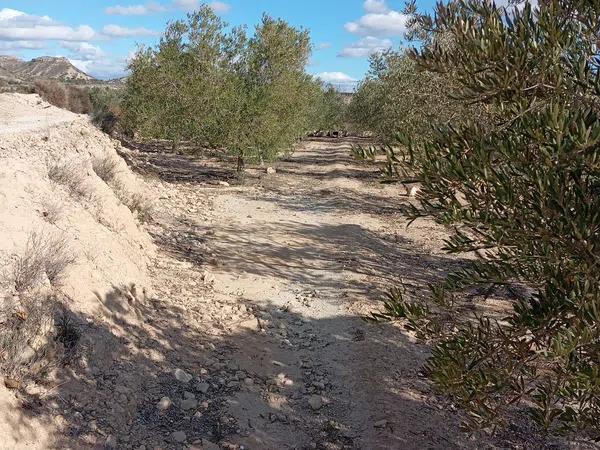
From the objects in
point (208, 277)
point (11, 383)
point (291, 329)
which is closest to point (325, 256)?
A: point (208, 277)

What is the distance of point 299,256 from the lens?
12562 mm

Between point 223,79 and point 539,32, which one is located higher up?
point 223,79

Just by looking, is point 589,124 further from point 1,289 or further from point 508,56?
point 1,289

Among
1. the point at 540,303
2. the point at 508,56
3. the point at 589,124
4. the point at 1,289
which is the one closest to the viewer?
the point at 589,124

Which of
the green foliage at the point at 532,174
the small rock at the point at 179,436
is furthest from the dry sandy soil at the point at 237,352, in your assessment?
the green foliage at the point at 532,174

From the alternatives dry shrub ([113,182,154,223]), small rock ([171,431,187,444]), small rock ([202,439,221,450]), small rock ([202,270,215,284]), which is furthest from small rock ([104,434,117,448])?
dry shrub ([113,182,154,223])

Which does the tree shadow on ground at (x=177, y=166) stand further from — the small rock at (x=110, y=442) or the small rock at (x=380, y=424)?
the small rock at (x=380, y=424)

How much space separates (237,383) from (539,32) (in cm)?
552

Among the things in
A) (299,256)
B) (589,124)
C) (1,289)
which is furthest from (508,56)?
(299,256)

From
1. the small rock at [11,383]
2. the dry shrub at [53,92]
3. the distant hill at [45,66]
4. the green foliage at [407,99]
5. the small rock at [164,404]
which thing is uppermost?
the distant hill at [45,66]

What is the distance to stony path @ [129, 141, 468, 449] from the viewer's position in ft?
19.7

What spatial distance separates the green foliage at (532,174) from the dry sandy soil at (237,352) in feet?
6.58

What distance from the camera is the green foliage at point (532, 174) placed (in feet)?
8.87

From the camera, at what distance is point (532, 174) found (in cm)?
272
